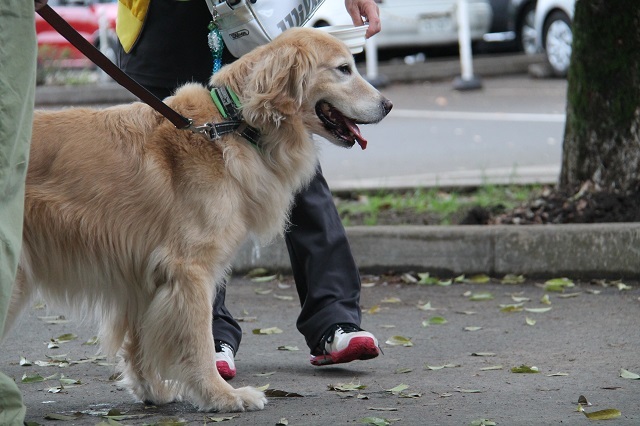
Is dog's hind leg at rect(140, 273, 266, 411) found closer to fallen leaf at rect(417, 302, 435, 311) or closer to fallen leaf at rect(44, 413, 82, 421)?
fallen leaf at rect(44, 413, 82, 421)

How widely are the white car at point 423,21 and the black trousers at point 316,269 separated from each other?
11983mm

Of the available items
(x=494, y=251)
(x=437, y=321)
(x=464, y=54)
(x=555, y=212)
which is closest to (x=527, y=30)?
(x=464, y=54)

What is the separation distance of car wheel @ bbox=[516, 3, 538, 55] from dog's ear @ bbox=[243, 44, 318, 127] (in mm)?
14643

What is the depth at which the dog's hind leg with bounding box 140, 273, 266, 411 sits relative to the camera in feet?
12.0

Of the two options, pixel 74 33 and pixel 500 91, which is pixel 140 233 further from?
pixel 500 91

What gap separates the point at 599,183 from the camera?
6.38 metres

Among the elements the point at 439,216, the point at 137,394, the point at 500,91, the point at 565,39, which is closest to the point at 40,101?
Result: the point at 500,91

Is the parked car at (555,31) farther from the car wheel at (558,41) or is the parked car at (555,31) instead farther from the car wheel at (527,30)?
the car wheel at (527,30)

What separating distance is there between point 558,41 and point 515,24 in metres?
2.88

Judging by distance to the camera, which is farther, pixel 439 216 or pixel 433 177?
pixel 433 177

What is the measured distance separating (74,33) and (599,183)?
150 inches

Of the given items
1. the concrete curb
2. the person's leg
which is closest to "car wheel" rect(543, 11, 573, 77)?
the concrete curb

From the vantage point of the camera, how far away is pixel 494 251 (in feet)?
19.2

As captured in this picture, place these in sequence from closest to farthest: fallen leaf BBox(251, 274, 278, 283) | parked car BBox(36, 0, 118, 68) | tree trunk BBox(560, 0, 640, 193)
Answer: fallen leaf BBox(251, 274, 278, 283) → tree trunk BBox(560, 0, 640, 193) → parked car BBox(36, 0, 118, 68)
